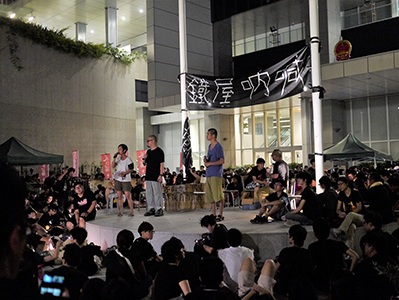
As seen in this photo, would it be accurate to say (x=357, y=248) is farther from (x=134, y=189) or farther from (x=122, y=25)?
(x=122, y=25)

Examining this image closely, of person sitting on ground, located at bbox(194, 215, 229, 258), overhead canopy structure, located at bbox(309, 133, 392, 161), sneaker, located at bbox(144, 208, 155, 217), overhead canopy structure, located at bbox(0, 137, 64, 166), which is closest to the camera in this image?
person sitting on ground, located at bbox(194, 215, 229, 258)

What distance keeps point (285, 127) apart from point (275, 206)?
1810cm

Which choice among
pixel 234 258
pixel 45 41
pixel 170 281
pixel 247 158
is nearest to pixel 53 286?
pixel 170 281

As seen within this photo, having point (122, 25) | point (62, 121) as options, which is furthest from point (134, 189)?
point (122, 25)

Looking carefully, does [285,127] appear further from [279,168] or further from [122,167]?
[122,167]

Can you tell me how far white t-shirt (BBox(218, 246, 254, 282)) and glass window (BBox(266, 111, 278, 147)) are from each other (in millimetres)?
21538

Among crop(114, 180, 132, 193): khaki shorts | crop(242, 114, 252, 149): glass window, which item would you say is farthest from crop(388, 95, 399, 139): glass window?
crop(114, 180, 132, 193): khaki shorts

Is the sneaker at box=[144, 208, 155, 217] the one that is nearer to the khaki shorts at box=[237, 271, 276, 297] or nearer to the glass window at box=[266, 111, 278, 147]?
the khaki shorts at box=[237, 271, 276, 297]

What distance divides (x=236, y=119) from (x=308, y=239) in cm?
2075

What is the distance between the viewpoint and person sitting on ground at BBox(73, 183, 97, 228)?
370 inches

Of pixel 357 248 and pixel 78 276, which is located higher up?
pixel 78 276

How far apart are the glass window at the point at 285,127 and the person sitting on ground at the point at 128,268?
21559mm

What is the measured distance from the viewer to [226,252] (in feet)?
17.6

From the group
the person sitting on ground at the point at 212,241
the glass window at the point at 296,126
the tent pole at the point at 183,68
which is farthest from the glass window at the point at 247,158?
the person sitting on ground at the point at 212,241
